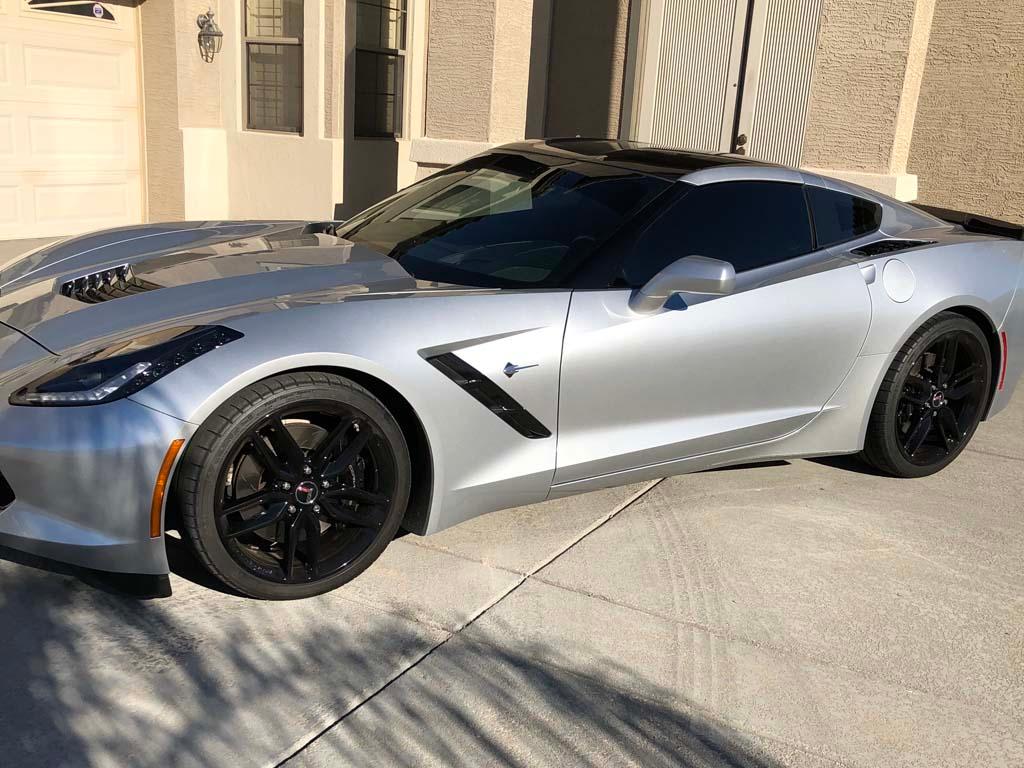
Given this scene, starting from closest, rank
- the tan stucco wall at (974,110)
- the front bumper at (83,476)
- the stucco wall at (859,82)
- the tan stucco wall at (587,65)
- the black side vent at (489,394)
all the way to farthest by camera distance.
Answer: the front bumper at (83,476), the black side vent at (489,394), the stucco wall at (859,82), the tan stucco wall at (974,110), the tan stucco wall at (587,65)

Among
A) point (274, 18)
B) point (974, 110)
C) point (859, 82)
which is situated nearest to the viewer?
point (859, 82)

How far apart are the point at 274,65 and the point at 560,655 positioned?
990cm

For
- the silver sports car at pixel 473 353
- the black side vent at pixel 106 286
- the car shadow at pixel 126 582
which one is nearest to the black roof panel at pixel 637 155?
the silver sports car at pixel 473 353

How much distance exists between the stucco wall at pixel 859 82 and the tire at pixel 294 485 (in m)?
6.19

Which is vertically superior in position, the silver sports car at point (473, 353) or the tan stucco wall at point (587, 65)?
the tan stucco wall at point (587, 65)

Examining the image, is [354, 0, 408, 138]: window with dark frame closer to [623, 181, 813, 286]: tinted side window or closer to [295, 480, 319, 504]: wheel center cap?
[623, 181, 813, 286]: tinted side window

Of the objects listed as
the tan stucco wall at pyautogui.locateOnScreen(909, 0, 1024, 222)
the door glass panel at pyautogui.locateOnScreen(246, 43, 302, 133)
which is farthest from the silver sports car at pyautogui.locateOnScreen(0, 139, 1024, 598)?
the door glass panel at pyautogui.locateOnScreen(246, 43, 302, 133)

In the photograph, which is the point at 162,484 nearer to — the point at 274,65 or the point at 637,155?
the point at 637,155

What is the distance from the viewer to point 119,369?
113 inches

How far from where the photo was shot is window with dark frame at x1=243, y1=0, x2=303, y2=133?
11.3 m

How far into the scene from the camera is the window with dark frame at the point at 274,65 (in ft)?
37.1

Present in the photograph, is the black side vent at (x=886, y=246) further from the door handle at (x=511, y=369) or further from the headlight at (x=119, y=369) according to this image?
the headlight at (x=119, y=369)

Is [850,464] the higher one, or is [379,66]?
[379,66]

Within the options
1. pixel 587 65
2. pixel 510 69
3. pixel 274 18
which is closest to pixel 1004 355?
pixel 510 69
